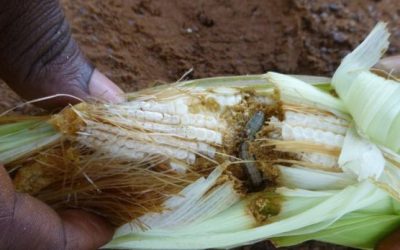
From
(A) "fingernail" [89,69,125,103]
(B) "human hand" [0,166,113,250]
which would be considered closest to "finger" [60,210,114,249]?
(B) "human hand" [0,166,113,250]

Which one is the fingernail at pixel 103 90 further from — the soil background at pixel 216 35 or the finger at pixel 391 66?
the finger at pixel 391 66

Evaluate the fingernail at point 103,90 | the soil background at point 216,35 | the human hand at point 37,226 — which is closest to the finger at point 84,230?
the human hand at point 37,226

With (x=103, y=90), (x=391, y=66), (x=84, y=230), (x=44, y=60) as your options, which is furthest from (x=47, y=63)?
(x=391, y=66)

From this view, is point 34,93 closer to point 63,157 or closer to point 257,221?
point 63,157

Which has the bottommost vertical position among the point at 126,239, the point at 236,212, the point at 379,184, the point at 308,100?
the point at 126,239

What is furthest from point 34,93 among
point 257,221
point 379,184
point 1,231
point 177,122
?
point 379,184

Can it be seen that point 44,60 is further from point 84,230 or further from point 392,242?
point 392,242
